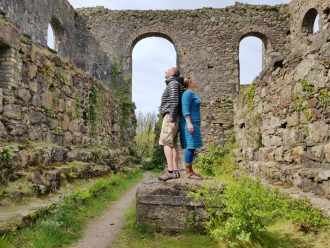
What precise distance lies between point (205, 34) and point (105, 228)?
572 inches

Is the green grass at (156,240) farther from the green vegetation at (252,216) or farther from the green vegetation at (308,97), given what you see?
the green vegetation at (308,97)

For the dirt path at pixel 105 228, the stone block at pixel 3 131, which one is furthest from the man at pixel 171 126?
the stone block at pixel 3 131

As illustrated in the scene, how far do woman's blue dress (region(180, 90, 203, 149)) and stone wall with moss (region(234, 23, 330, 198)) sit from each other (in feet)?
5.19

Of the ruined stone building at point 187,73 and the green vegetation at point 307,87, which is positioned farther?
the ruined stone building at point 187,73

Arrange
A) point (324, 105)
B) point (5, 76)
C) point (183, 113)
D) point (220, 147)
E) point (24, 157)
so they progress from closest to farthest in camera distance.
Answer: point (183, 113)
point (324, 105)
point (24, 157)
point (5, 76)
point (220, 147)

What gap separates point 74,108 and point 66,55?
8916 mm

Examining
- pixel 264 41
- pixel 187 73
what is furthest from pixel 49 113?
pixel 264 41

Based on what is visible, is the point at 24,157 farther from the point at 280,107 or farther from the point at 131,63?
the point at 131,63

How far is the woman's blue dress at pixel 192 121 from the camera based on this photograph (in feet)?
14.9

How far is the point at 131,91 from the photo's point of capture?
1755 cm

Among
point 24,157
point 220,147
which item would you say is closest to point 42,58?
point 24,157

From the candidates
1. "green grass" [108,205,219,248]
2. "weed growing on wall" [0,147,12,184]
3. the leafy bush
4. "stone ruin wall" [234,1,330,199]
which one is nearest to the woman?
"green grass" [108,205,219,248]

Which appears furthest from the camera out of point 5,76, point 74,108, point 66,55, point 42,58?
point 66,55

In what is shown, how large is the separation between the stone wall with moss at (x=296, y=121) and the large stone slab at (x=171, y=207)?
1541 millimetres
